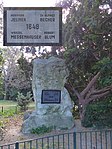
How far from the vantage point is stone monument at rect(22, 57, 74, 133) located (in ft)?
35.5

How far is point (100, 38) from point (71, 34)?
103 centimetres

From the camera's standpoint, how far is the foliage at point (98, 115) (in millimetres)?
10387

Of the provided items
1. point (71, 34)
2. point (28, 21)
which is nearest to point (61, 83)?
point (71, 34)

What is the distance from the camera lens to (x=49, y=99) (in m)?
10.9

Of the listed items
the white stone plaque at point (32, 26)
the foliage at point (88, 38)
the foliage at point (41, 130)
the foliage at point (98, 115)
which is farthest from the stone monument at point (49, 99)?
the white stone plaque at point (32, 26)

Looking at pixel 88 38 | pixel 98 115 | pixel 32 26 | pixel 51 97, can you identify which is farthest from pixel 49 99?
pixel 32 26

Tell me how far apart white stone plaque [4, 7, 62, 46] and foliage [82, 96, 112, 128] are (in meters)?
3.92

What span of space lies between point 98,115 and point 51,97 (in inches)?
69.4

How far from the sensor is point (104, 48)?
1140cm

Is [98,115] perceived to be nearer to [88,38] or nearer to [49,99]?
[49,99]

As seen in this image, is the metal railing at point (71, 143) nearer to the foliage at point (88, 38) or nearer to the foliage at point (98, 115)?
the foliage at point (98, 115)

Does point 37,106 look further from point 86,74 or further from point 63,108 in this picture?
point 86,74

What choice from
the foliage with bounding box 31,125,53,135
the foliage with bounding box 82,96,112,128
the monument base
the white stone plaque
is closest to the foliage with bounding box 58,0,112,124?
the foliage with bounding box 82,96,112,128

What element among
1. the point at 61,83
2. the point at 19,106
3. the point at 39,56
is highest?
the point at 39,56
